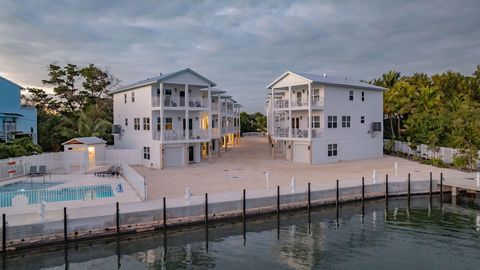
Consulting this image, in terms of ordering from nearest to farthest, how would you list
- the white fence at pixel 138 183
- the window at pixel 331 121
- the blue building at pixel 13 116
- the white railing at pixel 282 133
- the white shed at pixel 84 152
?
the white fence at pixel 138 183, the white shed at pixel 84 152, the blue building at pixel 13 116, the window at pixel 331 121, the white railing at pixel 282 133

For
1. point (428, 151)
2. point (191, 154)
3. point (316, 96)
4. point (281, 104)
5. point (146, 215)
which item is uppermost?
point (316, 96)

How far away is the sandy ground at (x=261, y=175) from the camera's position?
79.7 ft

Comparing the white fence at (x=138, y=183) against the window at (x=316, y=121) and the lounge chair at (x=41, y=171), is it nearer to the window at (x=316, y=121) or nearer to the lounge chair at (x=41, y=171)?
the lounge chair at (x=41, y=171)

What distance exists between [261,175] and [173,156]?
35.4ft

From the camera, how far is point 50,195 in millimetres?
19297

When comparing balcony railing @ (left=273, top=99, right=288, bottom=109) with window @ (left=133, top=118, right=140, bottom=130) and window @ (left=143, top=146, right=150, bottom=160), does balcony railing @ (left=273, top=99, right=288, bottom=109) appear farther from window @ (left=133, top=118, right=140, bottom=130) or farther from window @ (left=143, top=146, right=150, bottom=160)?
window @ (left=133, top=118, right=140, bottom=130)

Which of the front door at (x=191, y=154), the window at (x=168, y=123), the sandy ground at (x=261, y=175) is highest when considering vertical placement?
the window at (x=168, y=123)

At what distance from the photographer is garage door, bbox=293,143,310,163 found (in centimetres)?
3881

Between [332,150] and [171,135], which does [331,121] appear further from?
[171,135]

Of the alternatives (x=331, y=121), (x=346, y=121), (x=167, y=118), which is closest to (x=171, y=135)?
(x=167, y=118)

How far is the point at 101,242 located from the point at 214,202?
608cm

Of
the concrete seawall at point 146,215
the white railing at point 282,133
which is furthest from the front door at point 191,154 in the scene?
the concrete seawall at point 146,215

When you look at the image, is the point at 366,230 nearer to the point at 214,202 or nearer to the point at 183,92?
the point at 214,202

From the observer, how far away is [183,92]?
124ft
